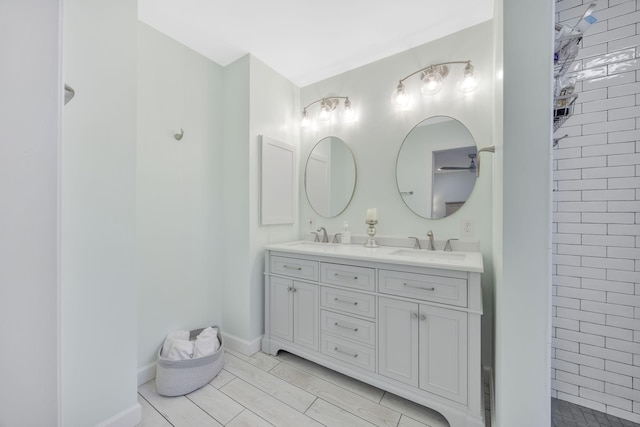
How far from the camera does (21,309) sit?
0.57 metres

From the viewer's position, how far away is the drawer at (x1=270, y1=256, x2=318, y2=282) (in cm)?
181

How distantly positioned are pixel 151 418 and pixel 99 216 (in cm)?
115

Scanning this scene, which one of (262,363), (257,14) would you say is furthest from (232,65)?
(262,363)

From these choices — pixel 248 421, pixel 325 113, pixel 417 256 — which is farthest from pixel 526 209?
pixel 325 113

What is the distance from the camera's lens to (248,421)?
4.42 feet

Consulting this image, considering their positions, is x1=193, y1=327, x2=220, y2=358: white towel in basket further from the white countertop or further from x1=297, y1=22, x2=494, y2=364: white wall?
x1=297, y1=22, x2=494, y2=364: white wall

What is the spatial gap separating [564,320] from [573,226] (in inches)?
21.5

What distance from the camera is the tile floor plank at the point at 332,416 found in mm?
1329

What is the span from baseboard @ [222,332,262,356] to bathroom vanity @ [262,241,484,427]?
0.28ft

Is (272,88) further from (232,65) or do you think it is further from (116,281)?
(116,281)

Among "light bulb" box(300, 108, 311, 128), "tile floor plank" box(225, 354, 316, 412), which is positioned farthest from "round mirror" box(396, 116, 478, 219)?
"tile floor plank" box(225, 354, 316, 412)

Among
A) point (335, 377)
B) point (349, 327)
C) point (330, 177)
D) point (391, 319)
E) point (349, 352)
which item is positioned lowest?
point (335, 377)

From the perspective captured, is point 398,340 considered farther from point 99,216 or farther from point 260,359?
point 99,216

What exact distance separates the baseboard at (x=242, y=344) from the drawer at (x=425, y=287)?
1207 millimetres
